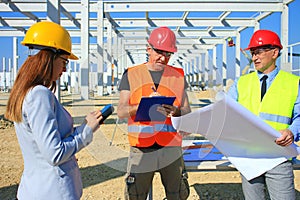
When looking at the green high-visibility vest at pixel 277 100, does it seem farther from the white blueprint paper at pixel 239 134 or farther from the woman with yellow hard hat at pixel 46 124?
the woman with yellow hard hat at pixel 46 124

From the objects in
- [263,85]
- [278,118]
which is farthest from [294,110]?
[263,85]

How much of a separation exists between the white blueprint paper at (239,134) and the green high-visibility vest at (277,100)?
172mm

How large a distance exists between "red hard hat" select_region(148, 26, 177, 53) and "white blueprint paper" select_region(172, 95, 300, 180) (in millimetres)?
428

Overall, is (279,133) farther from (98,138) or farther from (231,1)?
(231,1)

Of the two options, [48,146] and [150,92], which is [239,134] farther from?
[48,146]

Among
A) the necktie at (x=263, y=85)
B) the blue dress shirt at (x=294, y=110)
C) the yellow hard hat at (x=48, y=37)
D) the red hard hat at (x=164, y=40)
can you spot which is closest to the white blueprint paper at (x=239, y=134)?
the blue dress shirt at (x=294, y=110)

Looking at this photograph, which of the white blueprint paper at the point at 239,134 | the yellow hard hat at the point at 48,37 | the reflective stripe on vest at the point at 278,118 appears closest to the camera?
the yellow hard hat at the point at 48,37

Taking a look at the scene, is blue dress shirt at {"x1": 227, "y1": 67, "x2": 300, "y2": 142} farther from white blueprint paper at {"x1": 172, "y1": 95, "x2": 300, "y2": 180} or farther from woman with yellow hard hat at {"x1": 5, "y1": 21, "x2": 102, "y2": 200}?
woman with yellow hard hat at {"x1": 5, "y1": 21, "x2": 102, "y2": 200}

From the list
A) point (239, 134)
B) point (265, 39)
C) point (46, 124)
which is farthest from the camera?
point (265, 39)

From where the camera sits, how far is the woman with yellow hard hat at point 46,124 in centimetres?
138

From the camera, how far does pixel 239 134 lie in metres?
1.98

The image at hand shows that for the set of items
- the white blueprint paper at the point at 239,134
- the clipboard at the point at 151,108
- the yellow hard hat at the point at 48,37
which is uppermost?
the yellow hard hat at the point at 48,37

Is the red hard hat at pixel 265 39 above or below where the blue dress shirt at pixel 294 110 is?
above

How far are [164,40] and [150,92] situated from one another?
1.11 ft
